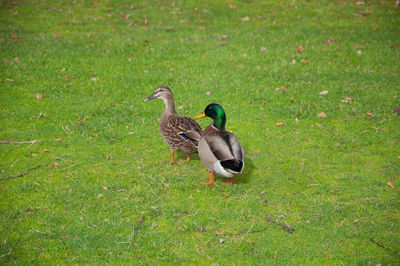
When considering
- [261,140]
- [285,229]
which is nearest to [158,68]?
[261,140]

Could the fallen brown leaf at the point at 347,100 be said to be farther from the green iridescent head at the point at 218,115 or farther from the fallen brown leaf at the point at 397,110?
the green iridescent head at the point at 218,115

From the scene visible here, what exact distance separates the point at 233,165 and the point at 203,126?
293 cm

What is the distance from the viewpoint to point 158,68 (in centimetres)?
1134

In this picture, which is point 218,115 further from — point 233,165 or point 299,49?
point 299,49

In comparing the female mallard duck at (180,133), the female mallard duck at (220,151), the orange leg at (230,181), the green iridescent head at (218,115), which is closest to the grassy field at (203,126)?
the orange leg at (230,181)

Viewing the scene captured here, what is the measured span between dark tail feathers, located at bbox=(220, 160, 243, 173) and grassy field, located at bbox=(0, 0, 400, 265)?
0.57 meters

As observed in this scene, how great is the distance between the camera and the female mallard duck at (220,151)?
6.28 metres

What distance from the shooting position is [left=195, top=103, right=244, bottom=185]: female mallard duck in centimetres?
628

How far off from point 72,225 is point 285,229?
Answer: 285 cm

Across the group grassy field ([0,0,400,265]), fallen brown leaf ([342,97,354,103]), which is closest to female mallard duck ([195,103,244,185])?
grassy field ([0,0,400,265])

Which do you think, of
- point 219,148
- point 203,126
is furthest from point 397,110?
point 219,148

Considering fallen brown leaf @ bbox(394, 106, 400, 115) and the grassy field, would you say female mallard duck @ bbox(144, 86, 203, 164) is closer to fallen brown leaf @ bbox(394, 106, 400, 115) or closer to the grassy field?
the grassy field

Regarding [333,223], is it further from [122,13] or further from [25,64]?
[122,13]

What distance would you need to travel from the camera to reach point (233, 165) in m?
6.22
